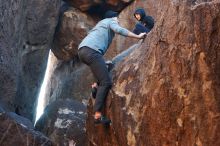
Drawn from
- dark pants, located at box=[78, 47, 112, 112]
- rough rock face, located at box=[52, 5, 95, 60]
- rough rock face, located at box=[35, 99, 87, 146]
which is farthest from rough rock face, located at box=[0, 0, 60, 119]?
dark pants, located at box=[78, 47, 112, 112]

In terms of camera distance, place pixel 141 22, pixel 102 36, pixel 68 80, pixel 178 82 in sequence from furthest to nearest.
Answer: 1. pixel 68 80
2. pixel 141 22
3. pixel 102 36
4. pixel 178 82

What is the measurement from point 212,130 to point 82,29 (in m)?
11.3

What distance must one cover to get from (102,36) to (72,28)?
916 cm

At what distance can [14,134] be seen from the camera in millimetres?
11219

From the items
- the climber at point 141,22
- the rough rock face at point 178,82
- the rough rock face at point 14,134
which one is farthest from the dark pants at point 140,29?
the rough rock face at point 14,134

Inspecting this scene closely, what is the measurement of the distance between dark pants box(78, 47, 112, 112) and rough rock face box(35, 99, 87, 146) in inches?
174

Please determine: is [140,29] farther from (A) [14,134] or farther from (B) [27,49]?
(B) [27,49]

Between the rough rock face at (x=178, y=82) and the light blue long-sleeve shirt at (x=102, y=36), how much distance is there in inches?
35.0

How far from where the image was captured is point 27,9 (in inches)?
625

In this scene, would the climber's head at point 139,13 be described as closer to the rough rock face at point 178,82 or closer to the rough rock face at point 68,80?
the rough rock face at point 178,82

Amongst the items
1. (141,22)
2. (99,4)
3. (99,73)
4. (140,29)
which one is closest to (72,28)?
(99,4)

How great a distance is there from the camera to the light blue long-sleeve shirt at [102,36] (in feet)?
27.4

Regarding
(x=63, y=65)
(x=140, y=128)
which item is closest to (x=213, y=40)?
(x=140, y=128)

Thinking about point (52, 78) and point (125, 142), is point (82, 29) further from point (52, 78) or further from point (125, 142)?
point (125, 142)
